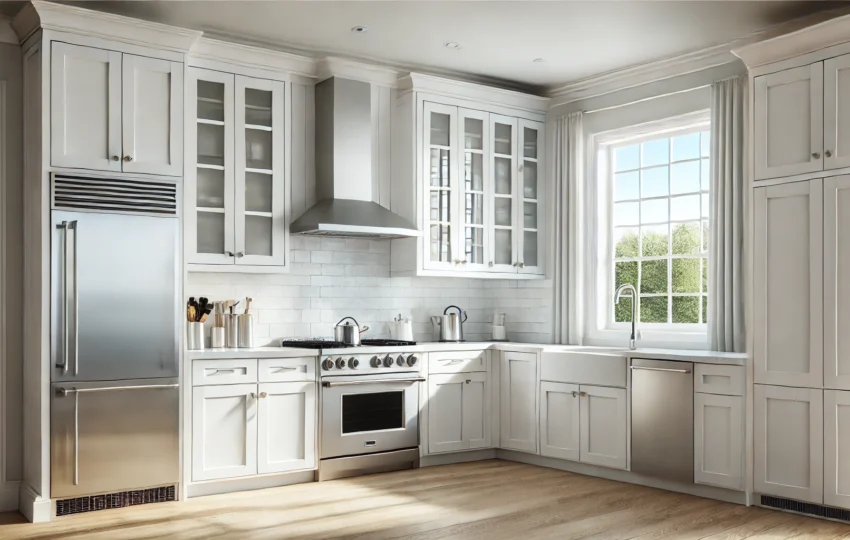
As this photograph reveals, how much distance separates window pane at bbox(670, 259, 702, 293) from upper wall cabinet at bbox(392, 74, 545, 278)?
112 centimetres

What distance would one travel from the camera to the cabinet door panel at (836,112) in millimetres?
4539

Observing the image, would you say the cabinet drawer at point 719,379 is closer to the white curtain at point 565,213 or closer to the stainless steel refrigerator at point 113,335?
the white curtain at point 565,213

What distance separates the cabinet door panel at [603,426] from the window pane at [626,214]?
4.76ft

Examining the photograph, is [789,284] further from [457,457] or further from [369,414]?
[369,414]

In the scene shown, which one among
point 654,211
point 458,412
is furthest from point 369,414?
point 654,211

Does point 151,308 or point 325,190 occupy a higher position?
point 325,190

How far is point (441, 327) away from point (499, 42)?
2.34 metres

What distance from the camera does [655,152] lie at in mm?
6277

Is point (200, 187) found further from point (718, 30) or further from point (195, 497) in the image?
point (718, 30)

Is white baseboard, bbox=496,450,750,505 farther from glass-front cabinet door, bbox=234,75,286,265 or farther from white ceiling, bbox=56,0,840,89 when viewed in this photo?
white ceiling, bbox=56,0,840,89

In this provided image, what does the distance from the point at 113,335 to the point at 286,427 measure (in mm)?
1281

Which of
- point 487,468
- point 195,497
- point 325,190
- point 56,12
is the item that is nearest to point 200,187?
point 325,190

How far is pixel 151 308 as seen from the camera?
493 cm

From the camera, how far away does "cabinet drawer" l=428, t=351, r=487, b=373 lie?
6117mm
